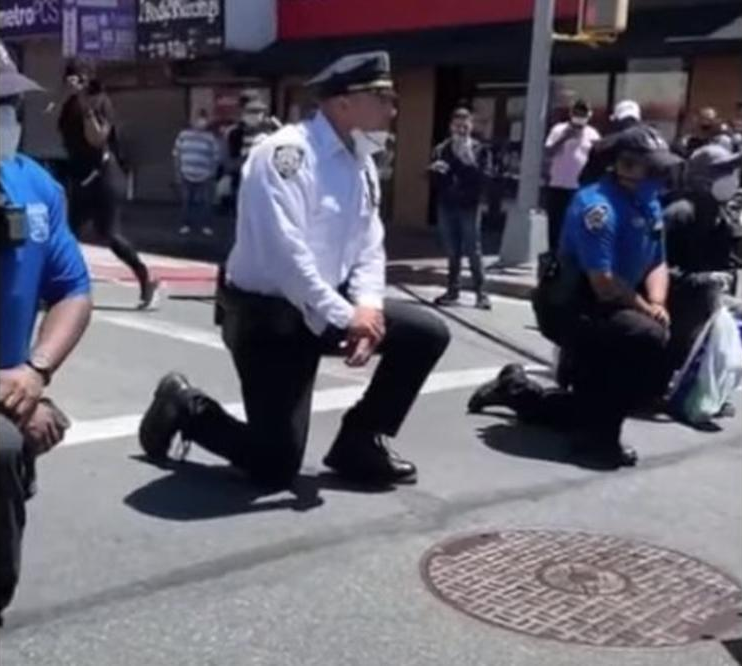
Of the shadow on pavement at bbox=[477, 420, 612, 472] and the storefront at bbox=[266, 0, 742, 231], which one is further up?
the storefront at bbox=[266, 0, 742, 231]

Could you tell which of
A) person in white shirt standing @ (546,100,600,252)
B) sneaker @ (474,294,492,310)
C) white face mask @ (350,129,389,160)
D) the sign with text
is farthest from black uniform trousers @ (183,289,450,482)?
the sign with text

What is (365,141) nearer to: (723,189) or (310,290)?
(310,290)

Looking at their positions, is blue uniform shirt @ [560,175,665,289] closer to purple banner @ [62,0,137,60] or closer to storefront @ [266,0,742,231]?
storefront @ [266,0,742,231]

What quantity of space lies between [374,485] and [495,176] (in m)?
13.0

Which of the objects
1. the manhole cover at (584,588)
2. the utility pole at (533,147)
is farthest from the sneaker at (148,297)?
the manhole cover at (584,588)

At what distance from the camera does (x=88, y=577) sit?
14.4 feet

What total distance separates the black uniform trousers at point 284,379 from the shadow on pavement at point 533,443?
98 cm

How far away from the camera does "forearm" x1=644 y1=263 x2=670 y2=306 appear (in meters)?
6.47

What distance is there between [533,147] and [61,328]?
1086 centimetres

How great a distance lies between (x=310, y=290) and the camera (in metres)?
4.93

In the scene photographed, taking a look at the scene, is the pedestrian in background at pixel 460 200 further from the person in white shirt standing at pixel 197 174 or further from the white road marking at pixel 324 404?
the person in white shirt standing at pixel 197 174

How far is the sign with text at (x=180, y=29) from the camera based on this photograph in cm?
2188

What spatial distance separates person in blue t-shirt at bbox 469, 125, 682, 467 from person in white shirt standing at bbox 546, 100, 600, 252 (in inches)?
259

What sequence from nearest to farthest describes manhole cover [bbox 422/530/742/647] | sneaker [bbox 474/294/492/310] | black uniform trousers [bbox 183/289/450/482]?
manhole cover [bbox 422/530/742/647] < black uniform trousers [bbox 183/289/450/482] < sneaker [bbox 474/294/492/310]
